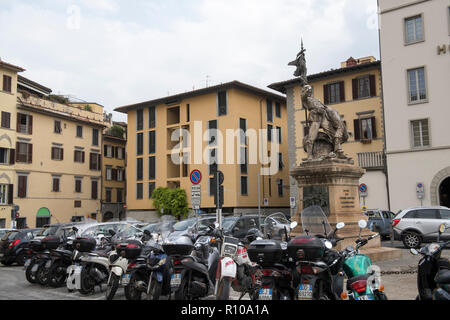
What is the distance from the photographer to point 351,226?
11320 millimetres

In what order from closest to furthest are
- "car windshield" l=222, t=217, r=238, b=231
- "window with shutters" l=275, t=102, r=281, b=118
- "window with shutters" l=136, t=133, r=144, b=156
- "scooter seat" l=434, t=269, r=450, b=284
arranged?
1. "scooter seat" l=434, t=269, r=450, b=284
2. "car windshield" l=222, t=217, r=238, b=231
3. "window with shutters" l=275, t=102, r=281, b=118
4. "window with shutters" l=136, t=133, r=144, b=156

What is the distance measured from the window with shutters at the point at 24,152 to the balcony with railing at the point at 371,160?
2883cm

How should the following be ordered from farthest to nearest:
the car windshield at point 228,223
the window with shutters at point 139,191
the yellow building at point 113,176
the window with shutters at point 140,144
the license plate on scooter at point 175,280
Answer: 1. the yellow building at point 113,176
2. the window with shutters at point 140,144
3. the window with shutters at point 139,191
4. the car windshield at point 228,223
5. the license plate on scooter at point 175,280

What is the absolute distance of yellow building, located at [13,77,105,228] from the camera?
132 feet

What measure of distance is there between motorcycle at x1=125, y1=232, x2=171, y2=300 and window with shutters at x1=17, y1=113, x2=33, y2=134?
119ft

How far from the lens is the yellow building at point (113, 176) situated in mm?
50375

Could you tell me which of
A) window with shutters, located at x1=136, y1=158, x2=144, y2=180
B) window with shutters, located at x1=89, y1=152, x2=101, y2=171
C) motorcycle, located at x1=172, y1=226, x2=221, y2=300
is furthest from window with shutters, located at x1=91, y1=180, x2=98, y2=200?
motorcycle, located at x1=172, y1=226, x2=221, y2=300

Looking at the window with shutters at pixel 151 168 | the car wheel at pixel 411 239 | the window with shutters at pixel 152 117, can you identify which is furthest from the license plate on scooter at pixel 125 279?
the window with shutters at pixel 152 117

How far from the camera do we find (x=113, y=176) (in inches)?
2041

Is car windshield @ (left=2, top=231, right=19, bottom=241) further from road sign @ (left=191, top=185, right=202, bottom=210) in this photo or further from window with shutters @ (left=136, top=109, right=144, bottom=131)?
window with shutters @ (left=136, top=109, right=144, bottom=131)

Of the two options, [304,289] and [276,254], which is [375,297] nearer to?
[304,289]

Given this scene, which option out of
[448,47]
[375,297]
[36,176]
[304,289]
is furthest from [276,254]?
[36,176]

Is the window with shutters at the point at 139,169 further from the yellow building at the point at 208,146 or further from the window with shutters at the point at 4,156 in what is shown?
the window with shutters at the point at 4,156

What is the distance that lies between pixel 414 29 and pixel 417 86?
3.42 metres
